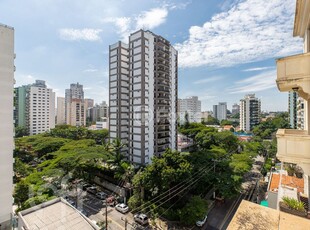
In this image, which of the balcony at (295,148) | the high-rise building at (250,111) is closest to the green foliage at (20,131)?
the balcony at (295,148)

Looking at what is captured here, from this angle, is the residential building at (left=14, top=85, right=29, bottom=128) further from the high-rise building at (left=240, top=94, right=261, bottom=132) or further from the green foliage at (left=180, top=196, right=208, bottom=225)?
the high-rise building at (left=240, top=94, right=261, bottom=132)

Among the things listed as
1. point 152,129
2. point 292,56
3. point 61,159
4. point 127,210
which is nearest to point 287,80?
point 292,56

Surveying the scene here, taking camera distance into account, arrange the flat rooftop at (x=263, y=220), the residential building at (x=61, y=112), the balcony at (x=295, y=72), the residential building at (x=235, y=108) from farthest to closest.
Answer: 1. the residential building at (x=235, y=108)
2. the residential building at (x=61, y=112)
3. the flat rooftop at (x=263, y=220)
4. the balcony at (x=295, y=72)

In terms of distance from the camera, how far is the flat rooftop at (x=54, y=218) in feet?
29.4

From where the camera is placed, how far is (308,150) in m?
2.90

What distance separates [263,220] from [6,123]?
17.0 meters

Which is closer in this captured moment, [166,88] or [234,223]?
[234,223]

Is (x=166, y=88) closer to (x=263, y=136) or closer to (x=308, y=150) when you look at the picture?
(x=308, y=150)

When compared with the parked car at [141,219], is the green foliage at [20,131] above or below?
above

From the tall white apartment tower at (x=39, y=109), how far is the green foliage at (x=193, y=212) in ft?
183

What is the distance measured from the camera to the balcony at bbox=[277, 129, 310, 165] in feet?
9.59

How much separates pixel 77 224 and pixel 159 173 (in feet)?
24.7

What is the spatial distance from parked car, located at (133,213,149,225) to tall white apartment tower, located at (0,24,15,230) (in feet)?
31.8

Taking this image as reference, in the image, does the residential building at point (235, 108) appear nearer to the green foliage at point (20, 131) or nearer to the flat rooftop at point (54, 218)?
the green foliage at point (20, 131)
